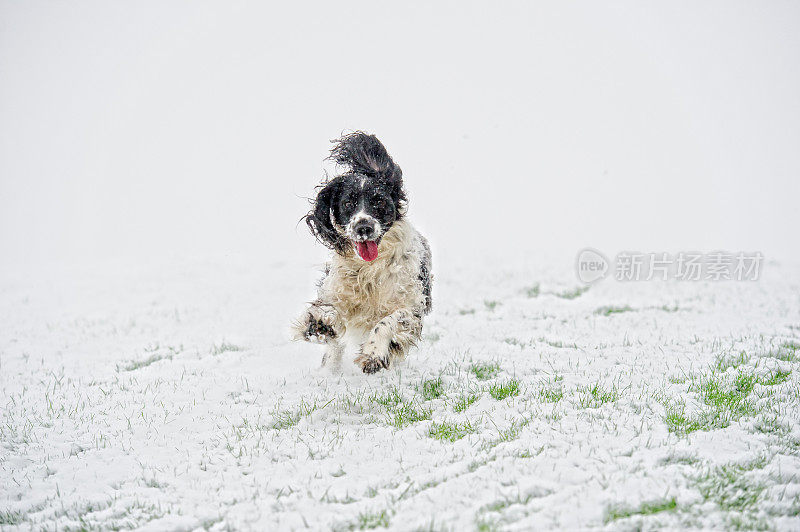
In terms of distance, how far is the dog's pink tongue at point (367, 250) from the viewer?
17.7ft

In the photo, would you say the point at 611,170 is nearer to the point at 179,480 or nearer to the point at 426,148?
the point at 426,148

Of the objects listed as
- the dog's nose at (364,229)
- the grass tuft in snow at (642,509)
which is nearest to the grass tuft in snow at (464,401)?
the dog's nose at (364,229)

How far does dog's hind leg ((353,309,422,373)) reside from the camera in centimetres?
494

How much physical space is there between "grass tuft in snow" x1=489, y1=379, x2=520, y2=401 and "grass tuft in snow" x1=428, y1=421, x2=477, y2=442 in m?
0.66

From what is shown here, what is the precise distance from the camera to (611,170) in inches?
4417

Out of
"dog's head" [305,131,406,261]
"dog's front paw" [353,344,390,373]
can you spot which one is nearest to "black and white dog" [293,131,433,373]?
"dog's head" [305,131,406,261]

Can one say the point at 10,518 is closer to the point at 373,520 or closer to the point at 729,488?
the point at 373,520

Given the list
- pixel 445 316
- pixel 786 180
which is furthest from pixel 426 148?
pixel 445 316

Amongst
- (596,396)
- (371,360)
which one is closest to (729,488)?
(596,396)

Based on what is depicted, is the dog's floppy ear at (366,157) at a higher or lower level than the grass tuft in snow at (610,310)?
higher

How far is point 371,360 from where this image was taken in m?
4.91

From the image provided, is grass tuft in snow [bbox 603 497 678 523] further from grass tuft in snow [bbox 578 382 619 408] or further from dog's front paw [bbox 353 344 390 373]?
dog's front paw [bbox 353 344 390 373]

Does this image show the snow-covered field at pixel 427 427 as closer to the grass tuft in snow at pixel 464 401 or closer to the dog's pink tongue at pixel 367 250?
the grass tuft in snow at pixel 464 401

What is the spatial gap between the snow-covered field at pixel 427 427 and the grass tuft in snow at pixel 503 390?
2 centimetres
